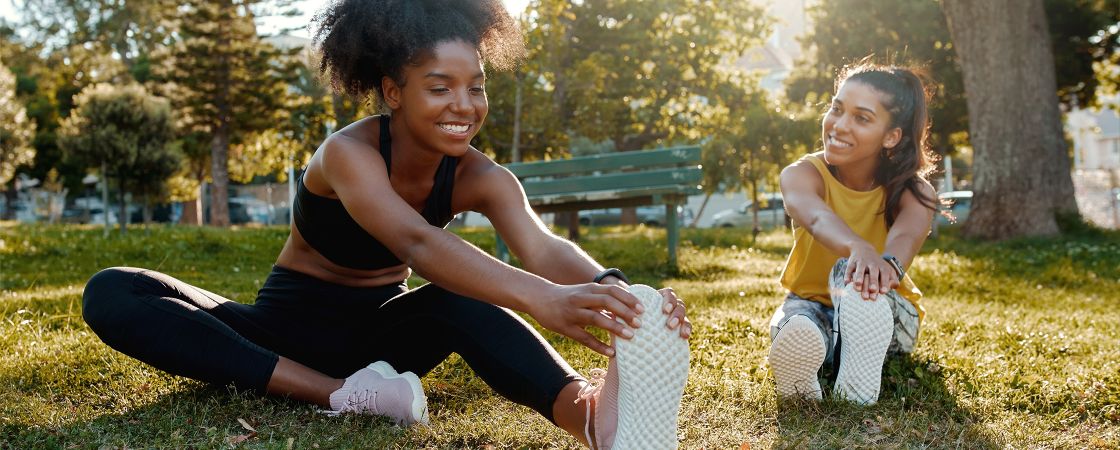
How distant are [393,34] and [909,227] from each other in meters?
2.12

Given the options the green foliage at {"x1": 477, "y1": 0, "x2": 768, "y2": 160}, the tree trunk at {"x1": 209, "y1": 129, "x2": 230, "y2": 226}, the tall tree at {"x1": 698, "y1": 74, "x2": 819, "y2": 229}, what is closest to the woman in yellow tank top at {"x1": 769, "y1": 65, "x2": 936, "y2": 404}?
the green foliage at {"x1": 477, "y1": 0, "x2": 768, "y2": 160}

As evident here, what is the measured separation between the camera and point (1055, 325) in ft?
15.8

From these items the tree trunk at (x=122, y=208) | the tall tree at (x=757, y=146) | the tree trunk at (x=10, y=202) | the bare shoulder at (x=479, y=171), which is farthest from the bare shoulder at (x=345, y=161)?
the tree trunk at (x=10, y=202)

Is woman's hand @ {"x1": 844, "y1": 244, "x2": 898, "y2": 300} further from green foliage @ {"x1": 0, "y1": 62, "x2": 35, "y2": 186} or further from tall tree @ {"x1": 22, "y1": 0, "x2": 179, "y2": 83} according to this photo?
tall tree @ {"x1": 22, "y1": 0, "x2": 179, "y2": 83}

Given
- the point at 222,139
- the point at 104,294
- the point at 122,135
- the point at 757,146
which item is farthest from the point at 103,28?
the point at 104,294

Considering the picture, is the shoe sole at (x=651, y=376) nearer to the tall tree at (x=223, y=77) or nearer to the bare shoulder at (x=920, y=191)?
the bare shoulder at (x=920, y=191)

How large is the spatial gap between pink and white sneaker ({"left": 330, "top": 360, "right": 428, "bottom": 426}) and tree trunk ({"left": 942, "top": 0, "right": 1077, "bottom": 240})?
32.4ft

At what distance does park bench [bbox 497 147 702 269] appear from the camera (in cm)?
809

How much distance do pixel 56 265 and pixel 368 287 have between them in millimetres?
7049

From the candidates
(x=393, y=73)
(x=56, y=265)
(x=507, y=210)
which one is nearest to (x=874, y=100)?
(x=507, y=210)

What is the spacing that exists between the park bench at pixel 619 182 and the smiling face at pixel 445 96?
5.43m

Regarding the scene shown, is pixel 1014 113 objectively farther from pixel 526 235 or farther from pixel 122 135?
pixel 122 135

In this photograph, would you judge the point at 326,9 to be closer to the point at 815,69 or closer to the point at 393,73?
the point at 393,73

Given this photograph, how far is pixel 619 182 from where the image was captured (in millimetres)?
8289
